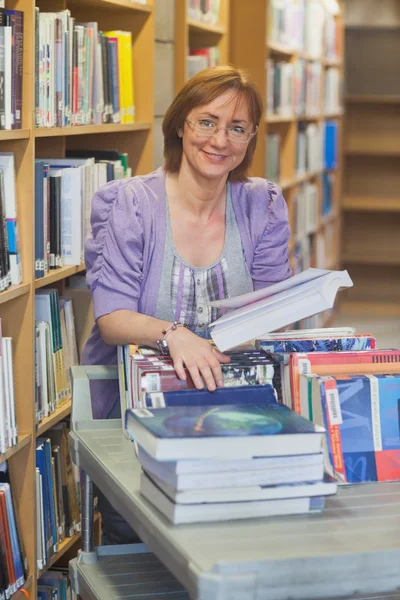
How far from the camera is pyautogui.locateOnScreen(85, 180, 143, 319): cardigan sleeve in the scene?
1991 millimetres

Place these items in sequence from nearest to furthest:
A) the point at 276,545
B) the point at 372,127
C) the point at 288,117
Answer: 1. the point at 276,545
2. the point at 288,117
3. the point at 372,127

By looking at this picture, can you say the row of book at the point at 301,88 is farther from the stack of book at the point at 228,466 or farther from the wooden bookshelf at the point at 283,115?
the stack of book at the point at 228,466

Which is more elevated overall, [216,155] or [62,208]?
[216,155]

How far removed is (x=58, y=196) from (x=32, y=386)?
1.92 ft

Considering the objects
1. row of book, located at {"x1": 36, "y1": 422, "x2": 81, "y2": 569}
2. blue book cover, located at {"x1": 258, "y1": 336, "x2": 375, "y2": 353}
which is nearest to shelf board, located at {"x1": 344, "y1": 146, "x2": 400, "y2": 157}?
row of book, located at {"x1": 36, "y1": 422, "x2": 81, "y2": 569}

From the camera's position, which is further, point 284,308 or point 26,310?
point 26,310

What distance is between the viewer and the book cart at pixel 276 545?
1.25 metres

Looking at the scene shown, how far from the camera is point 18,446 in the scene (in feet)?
7.97

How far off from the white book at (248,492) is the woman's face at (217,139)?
858 millimetres

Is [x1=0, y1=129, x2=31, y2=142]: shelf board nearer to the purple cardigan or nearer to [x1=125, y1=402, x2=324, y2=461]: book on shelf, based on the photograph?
the purple cardigan

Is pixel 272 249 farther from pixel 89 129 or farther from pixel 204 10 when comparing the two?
pixel 204 10

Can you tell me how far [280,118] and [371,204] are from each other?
9.91ft

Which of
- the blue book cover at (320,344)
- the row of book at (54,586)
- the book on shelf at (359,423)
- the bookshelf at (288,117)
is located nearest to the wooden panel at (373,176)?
the bookshelf at (288,117)

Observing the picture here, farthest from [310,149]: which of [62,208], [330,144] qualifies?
[62,208]
